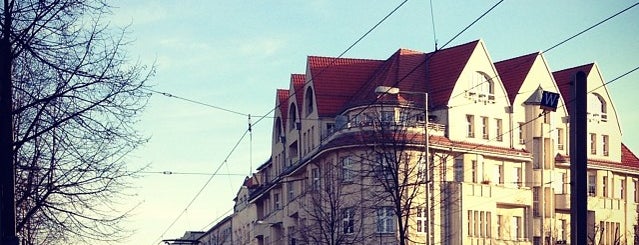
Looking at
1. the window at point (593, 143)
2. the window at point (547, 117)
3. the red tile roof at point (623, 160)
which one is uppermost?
the window at point (547, 117)

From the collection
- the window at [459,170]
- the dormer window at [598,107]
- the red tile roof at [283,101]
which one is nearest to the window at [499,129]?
the window at [459,170]

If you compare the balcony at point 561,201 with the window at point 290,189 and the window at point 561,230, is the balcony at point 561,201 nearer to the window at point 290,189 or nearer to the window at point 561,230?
the window at point 561,230

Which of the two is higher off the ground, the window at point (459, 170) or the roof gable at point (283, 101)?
the roof gable at point (283, 101)

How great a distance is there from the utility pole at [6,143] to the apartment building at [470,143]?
1922 inches

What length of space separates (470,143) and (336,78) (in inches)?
419

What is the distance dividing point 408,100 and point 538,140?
11337 millimetres

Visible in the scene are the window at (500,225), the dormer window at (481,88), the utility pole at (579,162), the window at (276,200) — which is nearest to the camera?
the utility pole at (579,162)

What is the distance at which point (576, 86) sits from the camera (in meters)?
22.2

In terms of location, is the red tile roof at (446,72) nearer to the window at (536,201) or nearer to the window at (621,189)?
the window at (536,201)

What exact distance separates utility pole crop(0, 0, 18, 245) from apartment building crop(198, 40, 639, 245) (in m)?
48.8

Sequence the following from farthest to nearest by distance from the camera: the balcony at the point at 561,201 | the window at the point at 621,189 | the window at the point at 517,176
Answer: the window at the point at 621,189
the balcony at the point at 561,201
the window at the point at 517,176

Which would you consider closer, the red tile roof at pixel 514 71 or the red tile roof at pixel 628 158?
the red tile roof at pixel 514 71

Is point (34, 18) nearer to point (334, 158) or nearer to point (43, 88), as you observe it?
point (43, 88)

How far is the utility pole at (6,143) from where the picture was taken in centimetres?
1945
